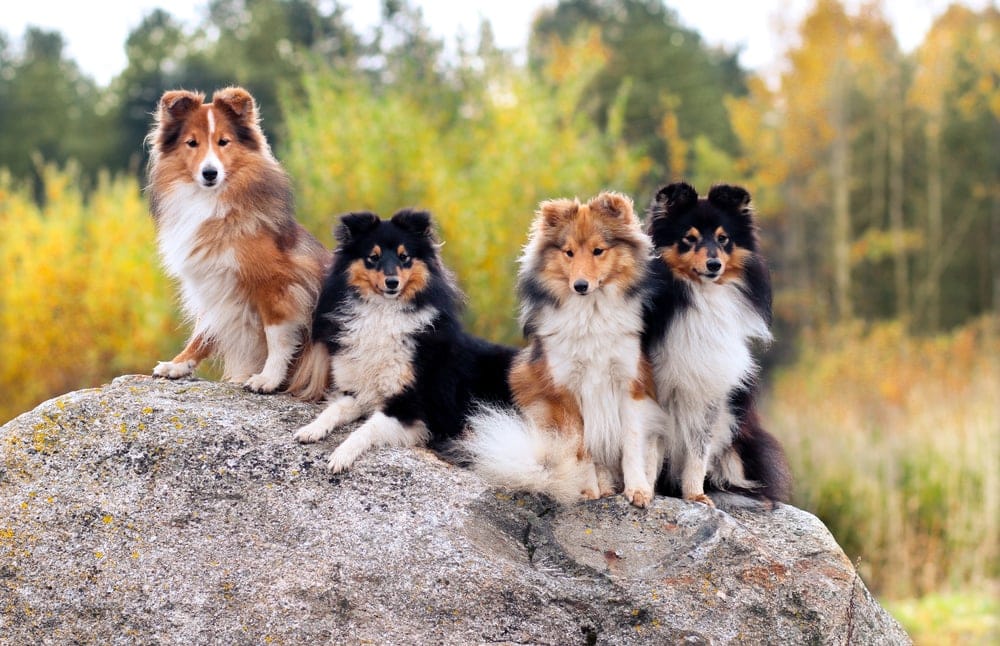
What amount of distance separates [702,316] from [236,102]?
262 centimetres

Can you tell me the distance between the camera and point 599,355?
466 centimetres

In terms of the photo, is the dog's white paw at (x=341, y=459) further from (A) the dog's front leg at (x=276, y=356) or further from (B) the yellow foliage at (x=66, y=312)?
(B) the yellow foliage at (x=66, y=312)

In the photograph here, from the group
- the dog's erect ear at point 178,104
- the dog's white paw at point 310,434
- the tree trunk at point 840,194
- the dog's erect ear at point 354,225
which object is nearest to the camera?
the dog's white paw at point 310,434

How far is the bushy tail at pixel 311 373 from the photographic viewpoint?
5.24 metres

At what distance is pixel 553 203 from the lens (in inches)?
193

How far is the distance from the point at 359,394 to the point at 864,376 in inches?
495

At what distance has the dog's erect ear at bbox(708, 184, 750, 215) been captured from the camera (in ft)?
15.7

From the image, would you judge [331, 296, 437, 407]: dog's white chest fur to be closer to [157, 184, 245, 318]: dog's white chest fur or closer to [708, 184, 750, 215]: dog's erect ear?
[157, 184, 245, 318]: dog's white chest fur

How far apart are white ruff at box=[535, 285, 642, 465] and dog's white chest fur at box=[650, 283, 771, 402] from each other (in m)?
0.18

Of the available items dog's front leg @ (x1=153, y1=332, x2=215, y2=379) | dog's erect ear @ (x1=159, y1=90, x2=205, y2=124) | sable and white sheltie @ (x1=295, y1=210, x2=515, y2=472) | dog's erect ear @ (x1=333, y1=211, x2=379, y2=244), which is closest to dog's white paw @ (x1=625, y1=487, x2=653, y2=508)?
sable and white sheltie @ (x1=295, y1=210, x2=515, y2=472)

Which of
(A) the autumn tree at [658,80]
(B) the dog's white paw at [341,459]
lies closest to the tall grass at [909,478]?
(B) the dog's white paw at [341,459]

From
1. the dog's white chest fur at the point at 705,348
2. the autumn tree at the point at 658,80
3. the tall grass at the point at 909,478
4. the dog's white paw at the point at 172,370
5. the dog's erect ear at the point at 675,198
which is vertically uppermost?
the autumn tree at the point at 658,80

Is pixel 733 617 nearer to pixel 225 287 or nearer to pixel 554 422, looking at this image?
pixel 554 422

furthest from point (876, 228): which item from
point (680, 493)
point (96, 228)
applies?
point (680, 493)
